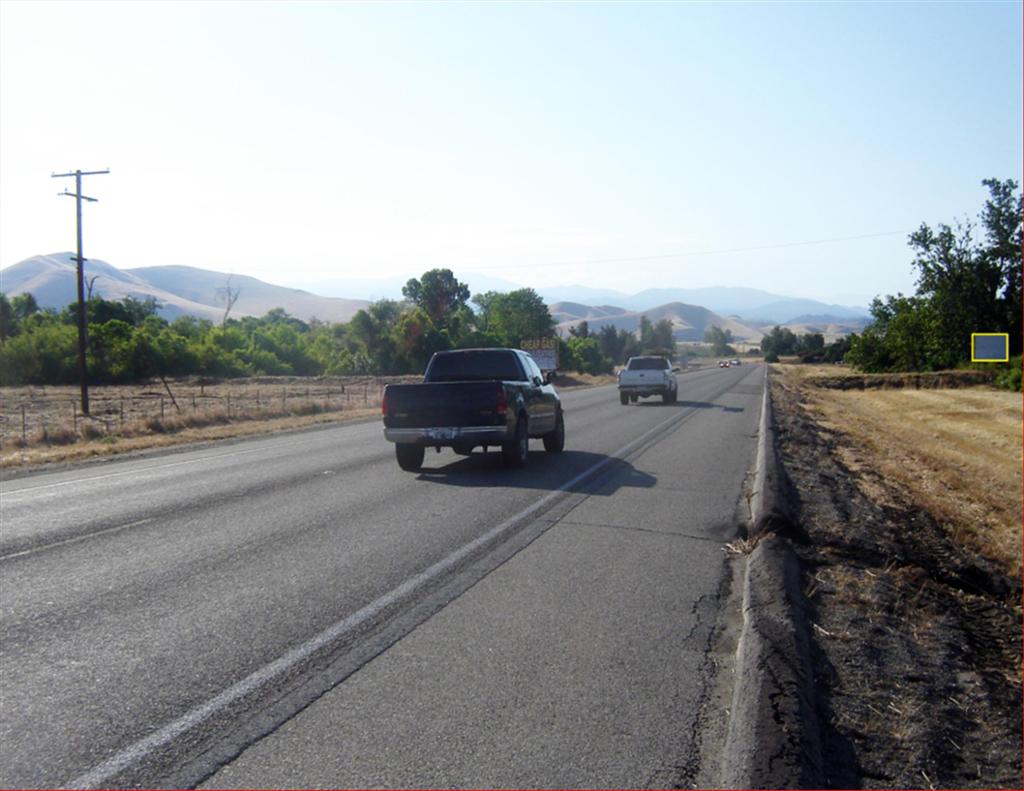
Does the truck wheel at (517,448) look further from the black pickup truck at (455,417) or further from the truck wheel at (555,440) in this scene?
the truck wheel at (555,440)

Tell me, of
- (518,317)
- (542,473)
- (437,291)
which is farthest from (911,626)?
(437,291)

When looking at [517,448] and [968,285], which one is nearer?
[517,448]

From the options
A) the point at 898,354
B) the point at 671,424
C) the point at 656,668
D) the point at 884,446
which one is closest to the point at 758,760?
the point at 656,668

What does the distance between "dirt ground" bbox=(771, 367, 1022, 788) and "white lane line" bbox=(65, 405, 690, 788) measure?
9.84ft

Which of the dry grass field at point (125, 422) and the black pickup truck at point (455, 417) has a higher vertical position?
the black pickup truck at point (455, 417)

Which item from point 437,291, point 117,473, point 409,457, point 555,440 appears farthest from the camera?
point 437,291

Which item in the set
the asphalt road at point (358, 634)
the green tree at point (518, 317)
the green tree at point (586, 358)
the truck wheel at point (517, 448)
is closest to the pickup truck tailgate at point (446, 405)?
the truck wheel at point (517, 448)

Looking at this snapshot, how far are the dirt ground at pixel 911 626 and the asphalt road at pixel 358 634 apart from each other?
2.64 ft

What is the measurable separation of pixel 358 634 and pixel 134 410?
39438 mm

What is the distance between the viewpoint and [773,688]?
5.26m

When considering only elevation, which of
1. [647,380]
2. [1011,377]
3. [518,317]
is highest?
[518,317]

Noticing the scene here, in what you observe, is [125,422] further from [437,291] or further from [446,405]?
[437,291]

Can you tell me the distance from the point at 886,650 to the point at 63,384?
76606mm

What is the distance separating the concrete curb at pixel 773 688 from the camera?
4.32 m
